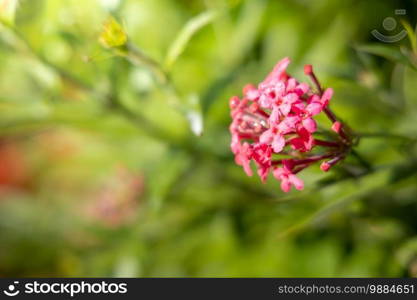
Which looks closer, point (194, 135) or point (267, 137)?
point (267, 137)

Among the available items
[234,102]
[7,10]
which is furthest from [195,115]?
[7,10]

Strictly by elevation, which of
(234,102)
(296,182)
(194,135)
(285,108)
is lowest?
(296,182)

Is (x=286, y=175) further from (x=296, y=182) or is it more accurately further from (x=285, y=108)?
(x=285, y=108)

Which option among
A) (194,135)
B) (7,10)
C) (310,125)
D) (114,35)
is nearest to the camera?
(310,125)

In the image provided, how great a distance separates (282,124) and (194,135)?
89cm

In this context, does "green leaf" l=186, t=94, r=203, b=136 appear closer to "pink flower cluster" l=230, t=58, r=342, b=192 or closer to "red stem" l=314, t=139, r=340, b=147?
"pink flower cluster" l=230, t=58, r=342, b=192

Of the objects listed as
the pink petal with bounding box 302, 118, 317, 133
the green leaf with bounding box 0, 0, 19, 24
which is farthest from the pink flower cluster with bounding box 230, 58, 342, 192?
the green leaf with bounding box 0, 0, 19, 24

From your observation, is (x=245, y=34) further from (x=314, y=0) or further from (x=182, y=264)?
(x=182, y=264)

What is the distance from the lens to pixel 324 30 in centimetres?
213

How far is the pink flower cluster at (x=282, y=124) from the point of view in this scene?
1.04m

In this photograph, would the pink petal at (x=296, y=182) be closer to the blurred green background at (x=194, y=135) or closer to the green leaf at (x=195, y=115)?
the blurred green background at (x=194, y=135)

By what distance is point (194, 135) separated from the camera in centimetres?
192

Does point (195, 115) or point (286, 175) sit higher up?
point (195, 115)

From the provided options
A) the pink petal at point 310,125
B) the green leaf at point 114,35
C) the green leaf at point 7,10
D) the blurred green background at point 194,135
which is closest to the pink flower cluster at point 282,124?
the pink petal at point 310,125
